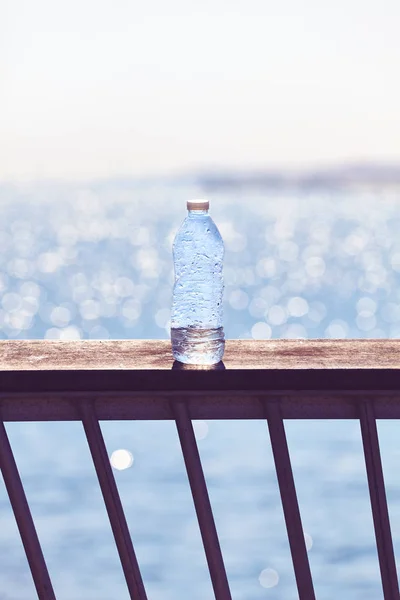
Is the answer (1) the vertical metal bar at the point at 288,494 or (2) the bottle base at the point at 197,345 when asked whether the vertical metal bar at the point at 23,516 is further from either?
(1) the vertical metal bar at the point at 288,494

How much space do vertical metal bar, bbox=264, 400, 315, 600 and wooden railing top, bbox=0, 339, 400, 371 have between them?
11cm

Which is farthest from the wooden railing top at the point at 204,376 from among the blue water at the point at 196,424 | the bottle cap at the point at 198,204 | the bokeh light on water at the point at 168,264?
the bokeh light on water at the point at 168,264

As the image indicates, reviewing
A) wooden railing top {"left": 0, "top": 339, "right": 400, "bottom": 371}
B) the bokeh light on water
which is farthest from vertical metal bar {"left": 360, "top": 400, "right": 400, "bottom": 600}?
the bokeh light on water

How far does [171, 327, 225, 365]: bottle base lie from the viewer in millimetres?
1993

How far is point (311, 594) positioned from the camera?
2.01m

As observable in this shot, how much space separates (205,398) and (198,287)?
0.71 m

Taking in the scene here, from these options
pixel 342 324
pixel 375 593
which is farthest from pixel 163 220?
pixel 375 593

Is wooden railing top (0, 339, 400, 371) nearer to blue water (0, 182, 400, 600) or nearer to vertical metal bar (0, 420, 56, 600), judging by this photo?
vertical metal bar (0, 420, 56, 600)

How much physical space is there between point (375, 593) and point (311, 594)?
7.32 m

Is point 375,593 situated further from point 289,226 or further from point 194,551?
point 289,226

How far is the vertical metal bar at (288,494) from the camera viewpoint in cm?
194

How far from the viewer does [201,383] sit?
6.15ft

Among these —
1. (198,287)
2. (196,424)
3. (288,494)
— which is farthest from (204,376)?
(196,424)

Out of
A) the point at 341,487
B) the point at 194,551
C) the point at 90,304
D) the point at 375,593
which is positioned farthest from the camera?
the point at 90,304
